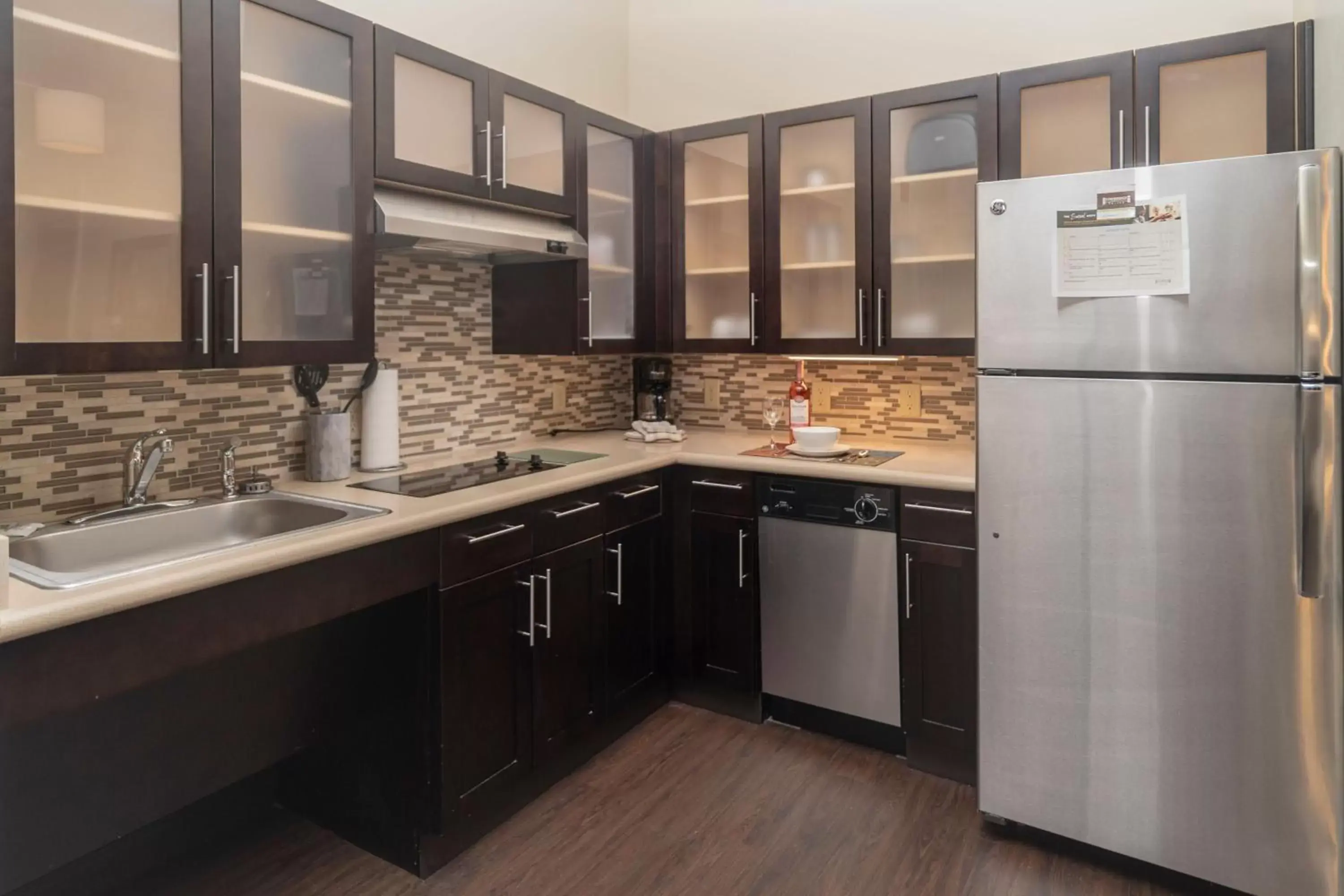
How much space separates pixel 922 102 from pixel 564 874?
2512mm

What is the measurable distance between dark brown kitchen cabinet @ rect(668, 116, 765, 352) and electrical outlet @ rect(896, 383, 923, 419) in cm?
56

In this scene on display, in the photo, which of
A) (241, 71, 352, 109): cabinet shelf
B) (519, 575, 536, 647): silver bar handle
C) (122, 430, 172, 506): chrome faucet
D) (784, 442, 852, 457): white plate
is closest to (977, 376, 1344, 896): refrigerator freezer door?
(784, 442, 852, 457): white plate

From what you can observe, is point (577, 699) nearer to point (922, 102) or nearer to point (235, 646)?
point (235, 646)

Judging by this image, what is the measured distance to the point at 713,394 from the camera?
3.64 m

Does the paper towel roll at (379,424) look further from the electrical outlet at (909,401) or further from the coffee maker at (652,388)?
the electrical outlet at (909,401)

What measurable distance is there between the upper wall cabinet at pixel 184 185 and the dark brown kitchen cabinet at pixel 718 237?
1.37 meters

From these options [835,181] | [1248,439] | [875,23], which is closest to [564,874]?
[1248,439]

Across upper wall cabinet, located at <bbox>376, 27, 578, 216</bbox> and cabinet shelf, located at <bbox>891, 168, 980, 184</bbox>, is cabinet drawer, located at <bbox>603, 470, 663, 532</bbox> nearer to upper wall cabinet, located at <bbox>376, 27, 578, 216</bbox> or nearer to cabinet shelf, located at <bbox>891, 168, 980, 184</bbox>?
upper wall cabinet, located at <bbox>376, 27, 578, 216</bbox>

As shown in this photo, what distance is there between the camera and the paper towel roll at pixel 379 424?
2533 mm

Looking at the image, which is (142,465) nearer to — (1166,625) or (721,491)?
(721,491)

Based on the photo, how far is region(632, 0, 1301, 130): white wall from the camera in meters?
2.67

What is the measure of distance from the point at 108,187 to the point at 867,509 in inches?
81.5

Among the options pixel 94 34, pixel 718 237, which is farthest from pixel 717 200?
pixel 94 34

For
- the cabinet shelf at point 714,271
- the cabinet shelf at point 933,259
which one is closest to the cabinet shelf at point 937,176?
the cabinet shelf at point 933,259
